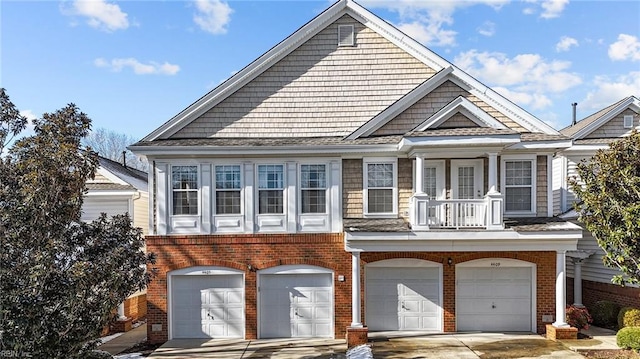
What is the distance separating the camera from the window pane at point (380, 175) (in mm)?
12586

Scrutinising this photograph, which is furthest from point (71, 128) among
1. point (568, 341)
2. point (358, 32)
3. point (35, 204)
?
point (568, 341)

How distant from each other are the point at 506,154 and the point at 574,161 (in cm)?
519

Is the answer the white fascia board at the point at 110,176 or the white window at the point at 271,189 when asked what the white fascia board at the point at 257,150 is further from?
the white fascia board at the point at 110,176

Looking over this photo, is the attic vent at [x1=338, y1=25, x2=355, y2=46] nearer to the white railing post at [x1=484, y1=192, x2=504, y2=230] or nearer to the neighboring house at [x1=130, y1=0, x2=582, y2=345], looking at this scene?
the neighboring house at [x1=130, y1=0, x2=582, y2=345]

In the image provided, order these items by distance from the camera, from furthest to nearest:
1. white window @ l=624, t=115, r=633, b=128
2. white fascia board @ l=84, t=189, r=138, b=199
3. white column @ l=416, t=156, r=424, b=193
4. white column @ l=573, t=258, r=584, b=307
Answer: white window @ l=624, t=115, r=633, b=128, white fascia board @ l=84, t=189, r=138, b=199, white column @ l=573, t=258, r=584, b=307, white column @ l=416, t=156, r=424, b=193

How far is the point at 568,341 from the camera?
1124 centimetres

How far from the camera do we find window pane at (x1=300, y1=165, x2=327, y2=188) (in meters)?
12.6

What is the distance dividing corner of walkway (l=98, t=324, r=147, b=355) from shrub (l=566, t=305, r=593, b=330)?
12.9 m

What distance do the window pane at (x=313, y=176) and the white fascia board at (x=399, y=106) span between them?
4.22 ft

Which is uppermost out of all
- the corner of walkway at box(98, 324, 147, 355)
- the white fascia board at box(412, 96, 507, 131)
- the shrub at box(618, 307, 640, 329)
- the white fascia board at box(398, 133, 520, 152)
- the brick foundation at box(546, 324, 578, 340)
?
the white fascia board at box(412, 96, 507, 131)

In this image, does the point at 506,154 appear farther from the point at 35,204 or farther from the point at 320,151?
the point at 35,204

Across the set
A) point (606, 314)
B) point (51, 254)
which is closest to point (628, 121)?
point (606, 314)

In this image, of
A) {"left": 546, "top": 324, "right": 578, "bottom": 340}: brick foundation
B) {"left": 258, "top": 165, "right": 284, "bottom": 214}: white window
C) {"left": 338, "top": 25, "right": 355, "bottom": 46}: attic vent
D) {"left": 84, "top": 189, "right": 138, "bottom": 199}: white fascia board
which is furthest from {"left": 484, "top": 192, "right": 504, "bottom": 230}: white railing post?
{"left": 84, "top": 189, "right": 138, "bottom": 199}: white fascia board

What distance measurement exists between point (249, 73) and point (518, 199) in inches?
355
